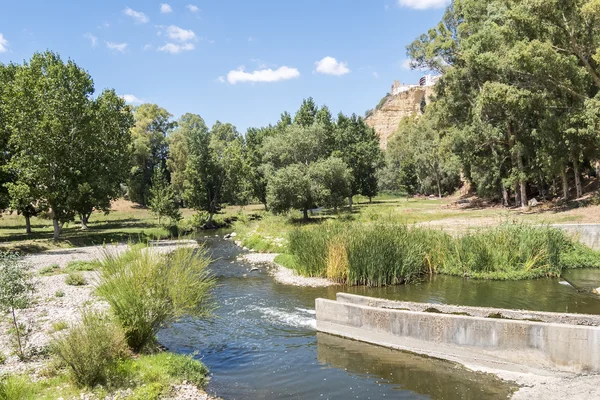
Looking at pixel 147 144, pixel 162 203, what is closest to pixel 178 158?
pixel 147 144

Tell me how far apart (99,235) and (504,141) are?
3975cm

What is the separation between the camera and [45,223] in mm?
53969

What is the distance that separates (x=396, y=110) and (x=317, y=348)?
15204 cm

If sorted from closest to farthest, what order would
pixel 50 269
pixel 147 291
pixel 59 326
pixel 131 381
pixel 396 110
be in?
pixel 131 381 → pixel 147 291 → pixel 59 326 → pixel 50 269 → pixel 396 110

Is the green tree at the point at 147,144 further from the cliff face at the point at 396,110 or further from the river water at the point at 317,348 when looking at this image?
the cliff face at the point at 396,110

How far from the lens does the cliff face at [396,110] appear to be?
152750 mm

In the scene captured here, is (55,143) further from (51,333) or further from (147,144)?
(147,144)

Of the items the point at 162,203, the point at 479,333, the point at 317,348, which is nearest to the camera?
the point at 479,333

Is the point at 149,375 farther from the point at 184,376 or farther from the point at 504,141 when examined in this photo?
the point at 504,141

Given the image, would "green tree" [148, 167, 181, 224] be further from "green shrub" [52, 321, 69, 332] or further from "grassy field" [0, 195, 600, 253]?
"green shrub" [52, 321, 69, 332]

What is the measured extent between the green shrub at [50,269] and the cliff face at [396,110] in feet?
453

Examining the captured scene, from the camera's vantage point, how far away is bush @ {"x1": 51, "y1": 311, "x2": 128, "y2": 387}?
8.30 metres

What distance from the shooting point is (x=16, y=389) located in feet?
24.9

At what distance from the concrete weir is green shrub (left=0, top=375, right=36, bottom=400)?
7932 millimetres
